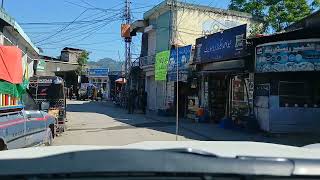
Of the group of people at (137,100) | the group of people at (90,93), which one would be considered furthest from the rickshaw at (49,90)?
the group of people at (90,93)

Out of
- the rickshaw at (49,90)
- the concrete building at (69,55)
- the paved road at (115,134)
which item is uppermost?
the concrete building at (69,55)

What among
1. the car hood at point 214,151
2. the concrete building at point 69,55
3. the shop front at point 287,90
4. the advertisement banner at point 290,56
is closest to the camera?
the car hood at point 214,151

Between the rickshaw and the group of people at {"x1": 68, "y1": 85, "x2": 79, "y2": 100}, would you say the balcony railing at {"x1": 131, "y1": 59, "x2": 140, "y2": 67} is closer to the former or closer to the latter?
the rickshaw

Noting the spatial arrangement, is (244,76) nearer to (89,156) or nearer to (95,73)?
(89,156)

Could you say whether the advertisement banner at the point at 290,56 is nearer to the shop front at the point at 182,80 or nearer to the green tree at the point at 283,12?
the shop front at the point at 182,80

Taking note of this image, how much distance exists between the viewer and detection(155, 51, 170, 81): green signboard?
35.5 m

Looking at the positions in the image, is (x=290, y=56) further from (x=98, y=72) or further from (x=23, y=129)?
(x=98, y=72)

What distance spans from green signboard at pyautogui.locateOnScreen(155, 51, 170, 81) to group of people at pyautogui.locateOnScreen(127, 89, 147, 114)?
2.54 m

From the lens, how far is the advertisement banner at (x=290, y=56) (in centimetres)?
2006

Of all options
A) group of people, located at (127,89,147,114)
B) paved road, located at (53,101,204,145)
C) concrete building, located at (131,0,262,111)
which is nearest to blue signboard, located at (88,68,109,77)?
group of people, located at (127,89,147,114)

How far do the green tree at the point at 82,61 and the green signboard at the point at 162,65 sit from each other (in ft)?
122

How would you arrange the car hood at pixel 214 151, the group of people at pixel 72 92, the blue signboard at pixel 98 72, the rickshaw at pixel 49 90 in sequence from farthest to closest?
the blue signboard at pixel 98 72, the group of people at pixel 72 92, the rickshaw at pixel 49 90, the car hood at pixel 214 151

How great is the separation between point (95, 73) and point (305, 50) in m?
59.0

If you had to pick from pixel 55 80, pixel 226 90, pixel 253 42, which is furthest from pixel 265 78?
pixel 55 80
